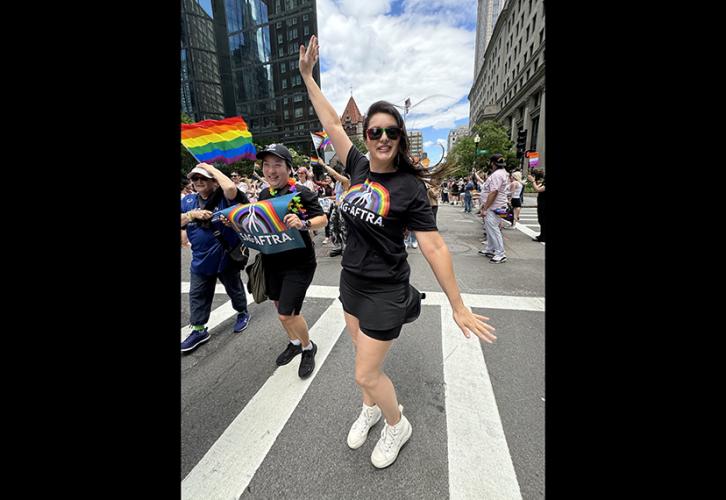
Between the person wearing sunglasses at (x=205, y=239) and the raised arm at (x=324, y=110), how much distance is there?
130cm

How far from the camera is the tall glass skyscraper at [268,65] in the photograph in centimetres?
6538

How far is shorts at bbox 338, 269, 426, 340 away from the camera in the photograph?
1.69 metres

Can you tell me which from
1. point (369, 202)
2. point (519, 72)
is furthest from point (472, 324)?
point (519, 72)

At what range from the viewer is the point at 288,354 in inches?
119

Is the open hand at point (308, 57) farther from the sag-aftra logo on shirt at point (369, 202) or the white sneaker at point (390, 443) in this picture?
the white sneaker at point (390, 443)

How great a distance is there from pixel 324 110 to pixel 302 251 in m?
1.24

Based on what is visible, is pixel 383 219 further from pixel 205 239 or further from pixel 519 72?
pixel 519 72

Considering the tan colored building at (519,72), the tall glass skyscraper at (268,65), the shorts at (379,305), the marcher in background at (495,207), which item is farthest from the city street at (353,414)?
the tall glass skyscraper at (268,65)

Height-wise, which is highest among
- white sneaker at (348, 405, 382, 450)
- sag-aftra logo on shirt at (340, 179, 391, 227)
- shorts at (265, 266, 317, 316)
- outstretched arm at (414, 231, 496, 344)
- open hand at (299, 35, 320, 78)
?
open hand at (299, 35, 320, 78)

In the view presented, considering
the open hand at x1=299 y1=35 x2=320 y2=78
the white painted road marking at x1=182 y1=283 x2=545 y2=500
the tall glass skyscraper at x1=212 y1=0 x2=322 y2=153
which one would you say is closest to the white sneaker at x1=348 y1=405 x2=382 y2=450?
the white painted road marking at x1=182 y1=283 x2=545 y2=500

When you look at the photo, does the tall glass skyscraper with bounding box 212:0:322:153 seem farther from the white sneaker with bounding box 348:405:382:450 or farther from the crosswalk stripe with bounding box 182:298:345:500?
the white sneaker with bounding box 348:405:382:450
